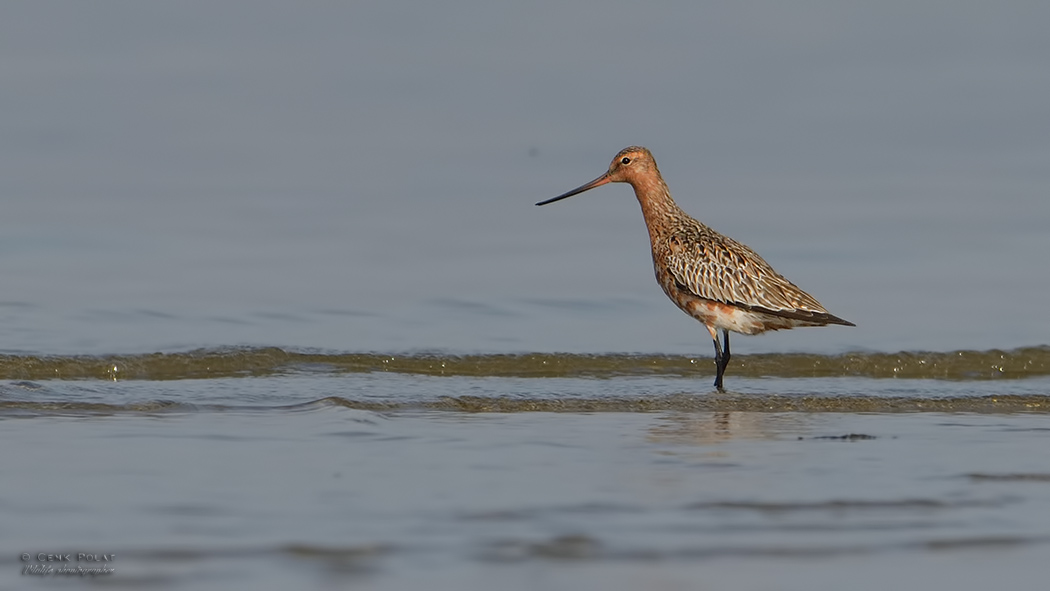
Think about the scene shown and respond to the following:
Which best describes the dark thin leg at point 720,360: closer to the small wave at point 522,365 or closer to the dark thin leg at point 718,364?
the dark thin leg at point 718,364


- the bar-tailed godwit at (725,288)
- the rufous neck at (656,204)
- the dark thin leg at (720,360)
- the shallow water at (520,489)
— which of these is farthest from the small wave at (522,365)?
the shallow water at (520,489)

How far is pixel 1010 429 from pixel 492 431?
9.19ft

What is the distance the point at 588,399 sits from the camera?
10.5 metres

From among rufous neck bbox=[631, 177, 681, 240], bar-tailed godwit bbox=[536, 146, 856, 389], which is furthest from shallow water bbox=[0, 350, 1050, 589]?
rufous neck bbox=[631, 177, 681, 240]

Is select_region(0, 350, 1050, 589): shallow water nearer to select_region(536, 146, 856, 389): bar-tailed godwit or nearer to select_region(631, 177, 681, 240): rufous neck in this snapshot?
select_region(536, 146, 856, 389): bar-tailed godwit

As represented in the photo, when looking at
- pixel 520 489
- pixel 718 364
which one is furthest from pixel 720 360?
pixel 520 489

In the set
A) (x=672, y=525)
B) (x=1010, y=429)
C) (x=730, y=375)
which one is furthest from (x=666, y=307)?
(x=672, y=525)

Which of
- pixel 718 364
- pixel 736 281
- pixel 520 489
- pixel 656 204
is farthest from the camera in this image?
pixel 656 204

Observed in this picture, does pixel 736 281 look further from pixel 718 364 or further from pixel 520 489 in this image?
pixel 520 489

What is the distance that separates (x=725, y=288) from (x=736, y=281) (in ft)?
0.29

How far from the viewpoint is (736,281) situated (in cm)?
1164

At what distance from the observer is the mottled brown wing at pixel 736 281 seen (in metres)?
11.6

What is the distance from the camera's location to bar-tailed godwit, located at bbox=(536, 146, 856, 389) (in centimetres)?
1161

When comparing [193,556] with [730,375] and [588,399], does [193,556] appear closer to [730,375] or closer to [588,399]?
[588,399]
